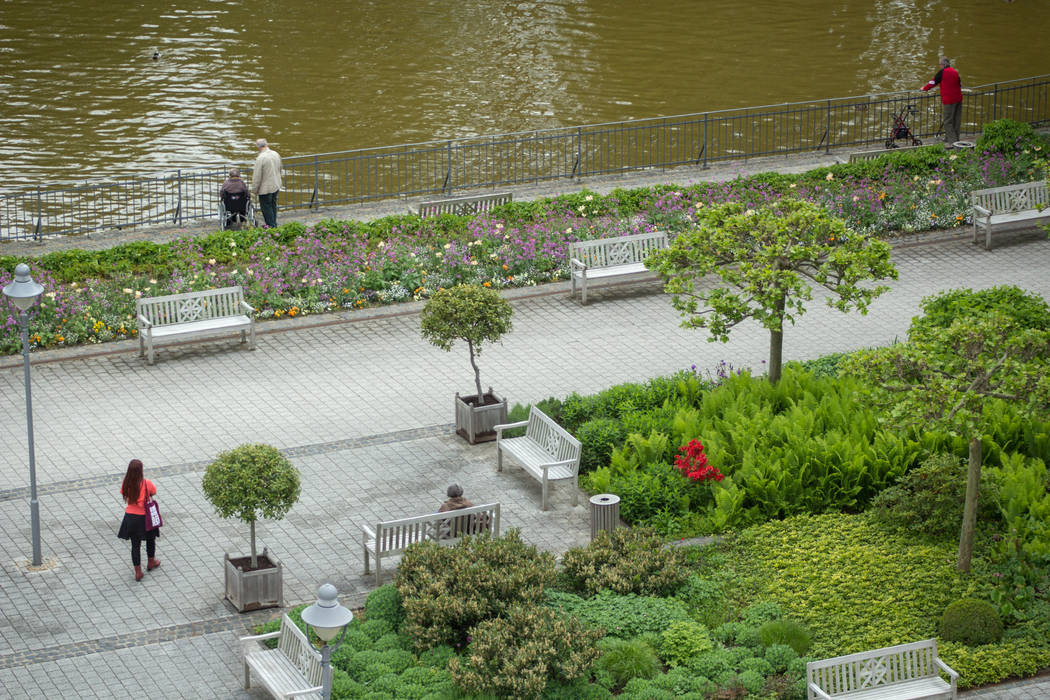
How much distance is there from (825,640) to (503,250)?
422 inches

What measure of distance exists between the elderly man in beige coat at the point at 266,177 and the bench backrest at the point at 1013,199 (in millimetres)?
11309

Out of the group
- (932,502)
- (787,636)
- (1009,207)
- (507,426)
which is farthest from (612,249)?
(787,636)

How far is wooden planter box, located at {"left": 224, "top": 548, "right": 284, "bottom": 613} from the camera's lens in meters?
14.6

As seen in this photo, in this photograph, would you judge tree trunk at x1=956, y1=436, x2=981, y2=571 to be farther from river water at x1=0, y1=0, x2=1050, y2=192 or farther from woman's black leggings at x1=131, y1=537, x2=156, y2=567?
river water at x1=0, y1=0, x2=1050, y2=192

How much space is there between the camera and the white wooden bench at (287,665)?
42.1 feet

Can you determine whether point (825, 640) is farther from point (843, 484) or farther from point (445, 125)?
point (445, 125)

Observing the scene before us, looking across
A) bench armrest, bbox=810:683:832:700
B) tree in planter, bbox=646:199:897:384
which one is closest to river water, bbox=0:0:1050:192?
tree in planter, bbox=646:199:897:384

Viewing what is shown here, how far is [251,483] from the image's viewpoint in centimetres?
1430

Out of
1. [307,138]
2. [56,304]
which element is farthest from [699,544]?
[307,138]


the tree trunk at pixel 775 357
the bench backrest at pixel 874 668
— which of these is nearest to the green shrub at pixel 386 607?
the bench backrest at pixel 874 668

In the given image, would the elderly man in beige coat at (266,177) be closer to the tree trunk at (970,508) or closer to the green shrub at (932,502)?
the green shrub at (932,502)

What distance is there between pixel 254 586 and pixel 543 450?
414cm

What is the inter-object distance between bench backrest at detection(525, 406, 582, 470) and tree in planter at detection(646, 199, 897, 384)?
2.10 meters

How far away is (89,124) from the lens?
34.6m
